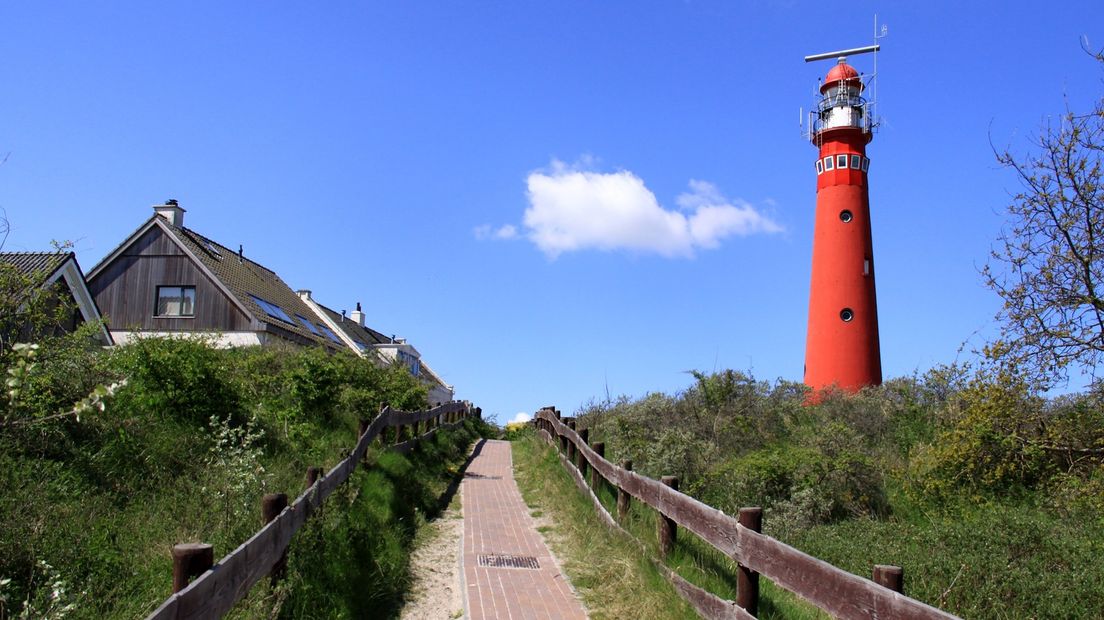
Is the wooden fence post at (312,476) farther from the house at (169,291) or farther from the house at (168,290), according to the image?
the house at (168,290)

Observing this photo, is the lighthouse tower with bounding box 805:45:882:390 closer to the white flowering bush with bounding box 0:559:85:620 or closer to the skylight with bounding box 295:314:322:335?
the skylight with bounding box 295:314:322:335

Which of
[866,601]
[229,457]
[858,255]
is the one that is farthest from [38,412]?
[858,255]

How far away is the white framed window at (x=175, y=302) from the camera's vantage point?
31.3 metres

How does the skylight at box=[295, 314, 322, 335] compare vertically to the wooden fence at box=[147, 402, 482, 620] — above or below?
above

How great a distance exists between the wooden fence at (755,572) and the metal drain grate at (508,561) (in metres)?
0.97

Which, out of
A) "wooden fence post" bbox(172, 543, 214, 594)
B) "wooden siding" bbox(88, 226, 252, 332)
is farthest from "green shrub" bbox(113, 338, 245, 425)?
"wooden siding" bbox(88, 226, 252, 332)

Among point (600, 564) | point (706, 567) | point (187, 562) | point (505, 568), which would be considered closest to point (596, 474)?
point (505, 568)

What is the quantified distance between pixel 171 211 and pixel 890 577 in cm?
3352

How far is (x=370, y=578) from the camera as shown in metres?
7.32

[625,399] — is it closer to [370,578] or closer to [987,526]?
[987,526]

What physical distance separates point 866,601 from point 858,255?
25.1 meters

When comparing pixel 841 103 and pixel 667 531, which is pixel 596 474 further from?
pixel 841 103

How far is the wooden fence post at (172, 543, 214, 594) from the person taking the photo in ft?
13.2

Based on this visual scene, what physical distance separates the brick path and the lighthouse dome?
2136cm
